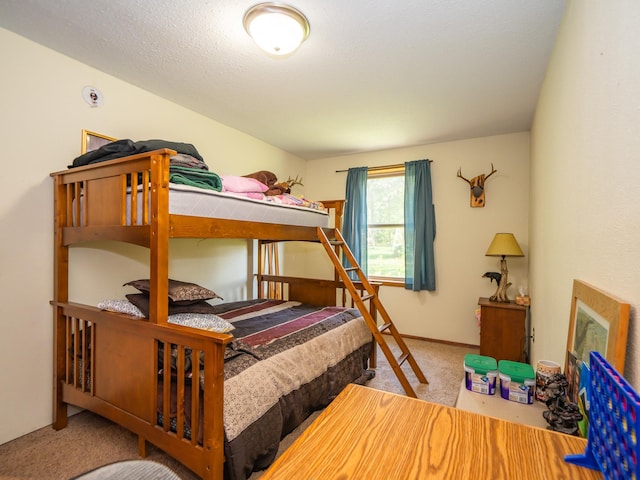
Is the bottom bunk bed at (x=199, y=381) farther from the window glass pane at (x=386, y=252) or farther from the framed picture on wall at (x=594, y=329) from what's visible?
the window glass pane at (x=386, y=252)

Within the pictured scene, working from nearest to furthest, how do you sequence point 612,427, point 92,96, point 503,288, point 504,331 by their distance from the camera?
point 612,427, point 92,96, point 504,331, point 503,288

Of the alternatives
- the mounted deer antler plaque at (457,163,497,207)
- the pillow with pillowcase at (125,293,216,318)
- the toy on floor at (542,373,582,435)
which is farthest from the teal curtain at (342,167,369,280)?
the toy on floor at (542,373,582,435)

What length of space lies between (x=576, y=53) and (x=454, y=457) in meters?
1.72

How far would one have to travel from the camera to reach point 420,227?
3.89m

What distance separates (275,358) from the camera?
188cm

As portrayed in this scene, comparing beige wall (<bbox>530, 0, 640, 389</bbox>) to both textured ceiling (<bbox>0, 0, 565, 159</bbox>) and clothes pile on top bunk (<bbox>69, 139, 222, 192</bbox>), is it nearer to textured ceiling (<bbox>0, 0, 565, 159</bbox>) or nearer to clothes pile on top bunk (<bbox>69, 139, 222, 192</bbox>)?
textured ceiling (<bbox>0, 0, 565, 159</bbox>)

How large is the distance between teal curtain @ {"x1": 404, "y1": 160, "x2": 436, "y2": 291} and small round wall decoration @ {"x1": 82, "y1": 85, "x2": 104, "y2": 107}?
315 cm

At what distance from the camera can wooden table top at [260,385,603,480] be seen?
0.60m

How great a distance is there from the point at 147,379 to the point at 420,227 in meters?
3.21

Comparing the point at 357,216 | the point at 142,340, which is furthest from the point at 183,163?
the point at 357,216

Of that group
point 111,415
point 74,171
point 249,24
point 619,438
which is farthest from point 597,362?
point 74,171

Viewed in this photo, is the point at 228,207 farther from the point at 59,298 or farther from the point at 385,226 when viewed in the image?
the point at 385,226

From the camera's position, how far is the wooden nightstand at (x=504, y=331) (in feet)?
9.71

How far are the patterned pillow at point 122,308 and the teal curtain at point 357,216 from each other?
2764 mm
